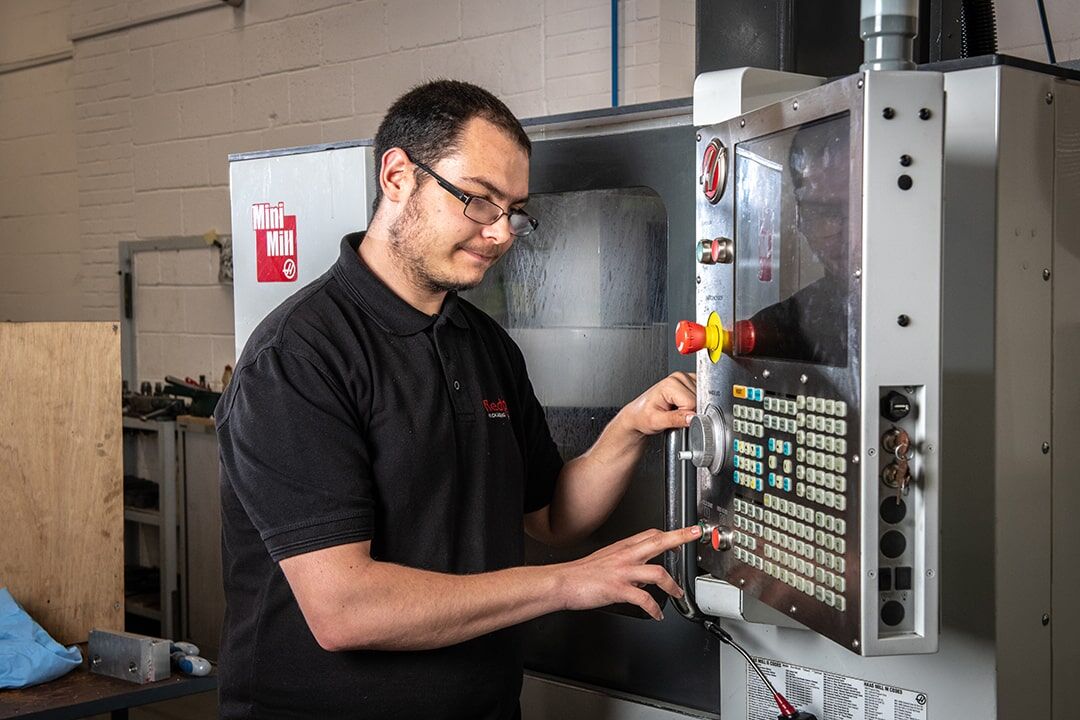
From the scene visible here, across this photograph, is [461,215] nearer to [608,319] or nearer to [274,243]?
[608,319]

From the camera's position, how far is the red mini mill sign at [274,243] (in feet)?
5.51

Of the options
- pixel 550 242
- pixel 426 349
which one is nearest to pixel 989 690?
pixel 426 349

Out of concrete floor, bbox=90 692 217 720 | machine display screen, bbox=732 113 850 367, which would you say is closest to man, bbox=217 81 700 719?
machine display screen, bbox=732 113 850 367

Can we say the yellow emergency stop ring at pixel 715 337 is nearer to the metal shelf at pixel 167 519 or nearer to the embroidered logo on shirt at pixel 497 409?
the embroidered logo on shirt at pixel 497 409

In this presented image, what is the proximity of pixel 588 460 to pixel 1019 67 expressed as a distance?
0.69 metres

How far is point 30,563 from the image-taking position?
1.94 metres

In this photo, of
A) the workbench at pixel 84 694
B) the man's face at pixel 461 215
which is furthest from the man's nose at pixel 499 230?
the workbench at pixel 84 694

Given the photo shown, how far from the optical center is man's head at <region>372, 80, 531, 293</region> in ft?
4.10

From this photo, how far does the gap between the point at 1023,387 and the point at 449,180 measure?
0.63 m

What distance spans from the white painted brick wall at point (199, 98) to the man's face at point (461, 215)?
4.32 feet

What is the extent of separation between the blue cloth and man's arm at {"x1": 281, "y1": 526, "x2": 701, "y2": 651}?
2.81 feet

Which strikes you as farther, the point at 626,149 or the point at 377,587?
the point at 626,149

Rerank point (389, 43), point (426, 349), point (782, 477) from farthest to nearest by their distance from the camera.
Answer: point (389, 43)
point (426, 349)
point (782, 477)

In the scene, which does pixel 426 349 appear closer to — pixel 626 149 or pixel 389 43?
pixel 626 149
